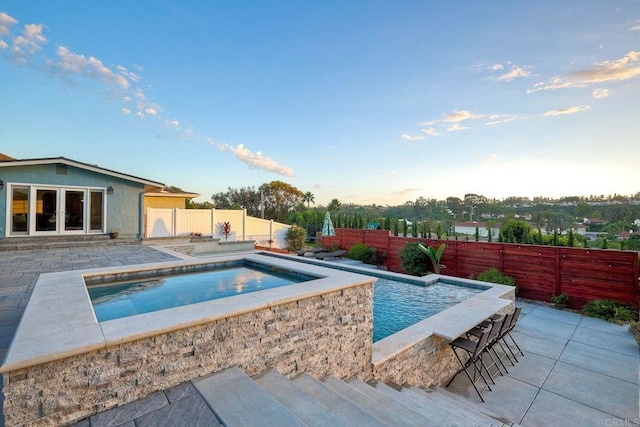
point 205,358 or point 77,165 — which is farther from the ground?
point 77,165

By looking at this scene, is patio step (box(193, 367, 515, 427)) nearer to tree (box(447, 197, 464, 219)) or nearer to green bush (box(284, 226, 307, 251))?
green bush (box(284, 226, 307, 251))

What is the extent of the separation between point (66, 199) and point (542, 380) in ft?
50.0

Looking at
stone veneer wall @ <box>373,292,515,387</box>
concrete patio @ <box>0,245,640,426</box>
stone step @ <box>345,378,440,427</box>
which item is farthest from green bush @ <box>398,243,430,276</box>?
stone step @ <box>345,378,440,427</box>

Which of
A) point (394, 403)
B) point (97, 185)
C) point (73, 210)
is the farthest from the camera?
point (97, 185)

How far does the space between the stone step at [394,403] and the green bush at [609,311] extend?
7.49 metres

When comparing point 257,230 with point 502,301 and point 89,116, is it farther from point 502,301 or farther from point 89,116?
point 502,301

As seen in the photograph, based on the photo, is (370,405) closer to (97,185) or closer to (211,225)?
(97,185)

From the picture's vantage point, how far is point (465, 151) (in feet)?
45.2

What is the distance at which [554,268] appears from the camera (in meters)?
8.83

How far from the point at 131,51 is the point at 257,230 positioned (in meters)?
10.9

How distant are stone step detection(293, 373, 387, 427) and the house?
12086 millimetres

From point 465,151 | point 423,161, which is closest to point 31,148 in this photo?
point 423,161

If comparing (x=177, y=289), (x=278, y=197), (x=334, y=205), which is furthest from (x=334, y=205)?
(x=177, y=289)

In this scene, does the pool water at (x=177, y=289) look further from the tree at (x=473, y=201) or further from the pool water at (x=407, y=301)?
the tree at (x=473, y=201)
